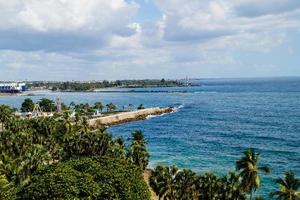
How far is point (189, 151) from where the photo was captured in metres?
141

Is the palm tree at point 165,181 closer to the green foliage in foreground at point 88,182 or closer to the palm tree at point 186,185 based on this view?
the palm tree at point 186,185

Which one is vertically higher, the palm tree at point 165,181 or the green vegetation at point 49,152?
the green vegetation at point 49,152

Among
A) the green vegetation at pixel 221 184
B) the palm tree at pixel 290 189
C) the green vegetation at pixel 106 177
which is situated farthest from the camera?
the green vegetation at pixel 221 184

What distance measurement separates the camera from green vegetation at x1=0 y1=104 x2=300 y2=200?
1954 inches

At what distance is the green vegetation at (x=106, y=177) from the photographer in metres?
49.6

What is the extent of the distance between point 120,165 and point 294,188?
23.7 m

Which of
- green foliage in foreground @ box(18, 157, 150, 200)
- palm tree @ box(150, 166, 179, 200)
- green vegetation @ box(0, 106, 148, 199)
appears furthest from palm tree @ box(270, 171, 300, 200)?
green vegetation @ box(0, 106, 148, 199)

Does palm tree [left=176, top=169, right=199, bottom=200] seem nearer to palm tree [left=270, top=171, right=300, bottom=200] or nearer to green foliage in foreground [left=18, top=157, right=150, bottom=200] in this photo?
green foliage in foreground [left=18, top=157, right=150, bottom=200]

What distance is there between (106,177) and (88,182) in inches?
127

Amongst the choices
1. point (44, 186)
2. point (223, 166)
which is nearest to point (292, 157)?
point (223, 166)

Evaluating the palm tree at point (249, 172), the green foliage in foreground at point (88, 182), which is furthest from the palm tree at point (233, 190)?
the green foliage in foreground at point (88, 182)

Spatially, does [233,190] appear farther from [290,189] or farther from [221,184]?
[290,189]

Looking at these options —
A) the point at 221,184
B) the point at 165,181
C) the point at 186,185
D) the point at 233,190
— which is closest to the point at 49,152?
the point at 165,181

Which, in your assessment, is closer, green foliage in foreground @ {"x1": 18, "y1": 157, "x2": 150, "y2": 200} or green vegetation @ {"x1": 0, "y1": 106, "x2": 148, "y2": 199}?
green foliage in foreground @ {"x1": 18, "y1": 157, "x2": 150, "y2": 200}
